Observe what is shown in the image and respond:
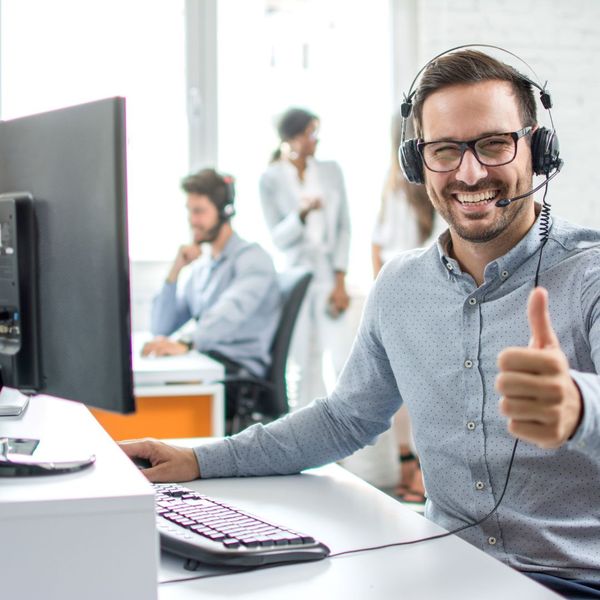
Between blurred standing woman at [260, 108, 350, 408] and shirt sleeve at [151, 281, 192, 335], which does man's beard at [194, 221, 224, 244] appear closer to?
shirt sleeve at [151, 281, 192, 335]

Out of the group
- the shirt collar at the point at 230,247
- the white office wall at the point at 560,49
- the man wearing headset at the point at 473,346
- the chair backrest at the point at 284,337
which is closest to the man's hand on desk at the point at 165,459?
the man wearing headset at the point at 473,346

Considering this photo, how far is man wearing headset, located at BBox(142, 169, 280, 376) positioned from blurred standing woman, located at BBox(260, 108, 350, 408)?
0.39 m

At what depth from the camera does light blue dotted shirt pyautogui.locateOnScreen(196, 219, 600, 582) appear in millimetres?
1236

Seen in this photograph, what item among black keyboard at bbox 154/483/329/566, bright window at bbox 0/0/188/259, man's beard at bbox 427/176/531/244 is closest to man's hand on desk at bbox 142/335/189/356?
bright window at bbox 0/0/188/259

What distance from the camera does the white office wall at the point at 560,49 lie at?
4.20m

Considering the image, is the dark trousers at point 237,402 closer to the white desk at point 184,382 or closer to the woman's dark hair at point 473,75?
the white desk at point 184,382

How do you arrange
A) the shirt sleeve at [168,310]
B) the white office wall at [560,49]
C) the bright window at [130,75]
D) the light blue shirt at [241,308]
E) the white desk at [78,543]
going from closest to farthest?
1. the white desk at [78,543]
2. the light blue shirt at [241,308]
3. the shirt sleeve at [168,310]
4. the bright window at [130,75]
5. the white office wall at [560,49]

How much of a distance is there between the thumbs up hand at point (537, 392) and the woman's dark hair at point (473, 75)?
60cm

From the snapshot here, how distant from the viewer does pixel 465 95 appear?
4.51 feet

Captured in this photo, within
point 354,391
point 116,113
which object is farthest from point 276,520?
point 116,113

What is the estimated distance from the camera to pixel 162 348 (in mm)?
2871

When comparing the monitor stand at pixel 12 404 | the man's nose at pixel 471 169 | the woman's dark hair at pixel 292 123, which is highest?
the woman's dark hair at pixel 292 123

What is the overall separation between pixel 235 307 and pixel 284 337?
9.1 inches

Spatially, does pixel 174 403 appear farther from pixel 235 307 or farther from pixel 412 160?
pixel 412 160
